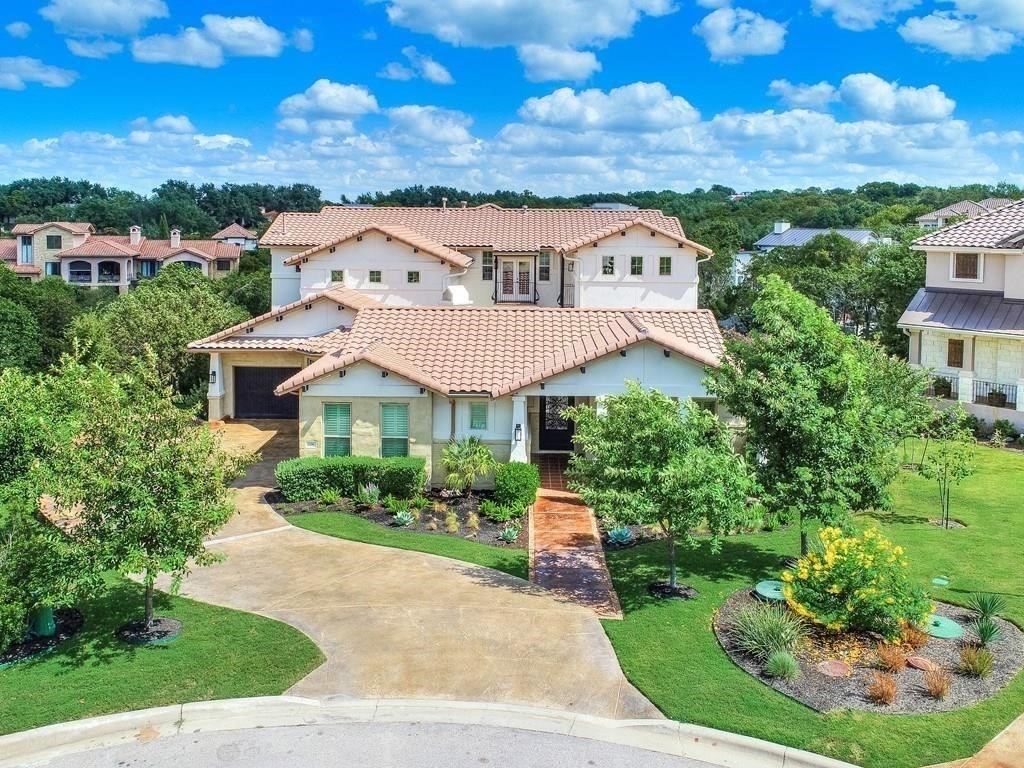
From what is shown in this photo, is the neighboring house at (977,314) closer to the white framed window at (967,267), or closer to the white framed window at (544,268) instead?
the white framed window at (967,267)

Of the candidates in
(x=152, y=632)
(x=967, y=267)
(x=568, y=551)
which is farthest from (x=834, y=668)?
(x=967, y=267)

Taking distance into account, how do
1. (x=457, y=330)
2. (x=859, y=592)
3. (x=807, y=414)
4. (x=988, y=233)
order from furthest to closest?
(x=988, y=233)
(x=457, y=330)
(x=807, y=414)
(x=859, y=592)

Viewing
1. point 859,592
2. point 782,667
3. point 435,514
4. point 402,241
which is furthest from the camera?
point 402,241

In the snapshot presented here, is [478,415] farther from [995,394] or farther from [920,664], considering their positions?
[995,394]

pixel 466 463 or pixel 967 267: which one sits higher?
pixel 967 267

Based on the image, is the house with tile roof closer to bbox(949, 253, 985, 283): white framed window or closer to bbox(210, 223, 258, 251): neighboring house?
bbox(949, 253, 985, 283): white framed window

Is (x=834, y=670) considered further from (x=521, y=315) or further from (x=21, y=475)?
A: (x=521, y=315)

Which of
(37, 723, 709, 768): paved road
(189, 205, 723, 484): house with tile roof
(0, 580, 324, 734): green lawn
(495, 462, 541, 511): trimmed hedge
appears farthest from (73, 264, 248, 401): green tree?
(37, 723, 709, 768): paved road
